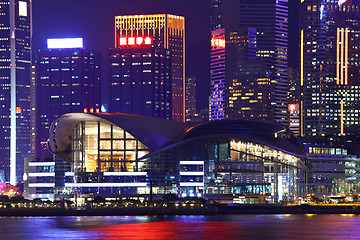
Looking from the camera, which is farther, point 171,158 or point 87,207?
point 171,158

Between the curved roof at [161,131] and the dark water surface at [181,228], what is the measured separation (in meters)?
45.6

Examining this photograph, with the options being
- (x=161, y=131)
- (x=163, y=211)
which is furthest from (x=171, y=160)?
(x=163, y=211)

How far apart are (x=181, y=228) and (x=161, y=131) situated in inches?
2878

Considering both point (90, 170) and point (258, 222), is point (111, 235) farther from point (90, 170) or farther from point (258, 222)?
point (90, 170)

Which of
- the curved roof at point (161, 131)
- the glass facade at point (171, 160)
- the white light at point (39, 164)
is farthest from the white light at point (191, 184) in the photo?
the white light at point (39, 164)

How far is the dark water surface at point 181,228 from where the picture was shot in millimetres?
104637

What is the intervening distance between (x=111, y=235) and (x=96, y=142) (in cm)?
7939

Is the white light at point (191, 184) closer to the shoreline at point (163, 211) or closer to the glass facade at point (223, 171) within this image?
the glass facade at point (223, 171)

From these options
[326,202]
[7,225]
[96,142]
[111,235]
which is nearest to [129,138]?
[96,142]

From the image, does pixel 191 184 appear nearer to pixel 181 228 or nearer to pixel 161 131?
pixel 161 131

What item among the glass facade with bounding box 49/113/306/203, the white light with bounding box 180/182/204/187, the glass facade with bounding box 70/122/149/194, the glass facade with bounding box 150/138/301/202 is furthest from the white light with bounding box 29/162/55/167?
the white light with bounding box 180/182/204/187

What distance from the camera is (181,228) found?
11625 cm

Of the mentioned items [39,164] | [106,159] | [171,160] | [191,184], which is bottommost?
[191,184]

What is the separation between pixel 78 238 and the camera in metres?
102
